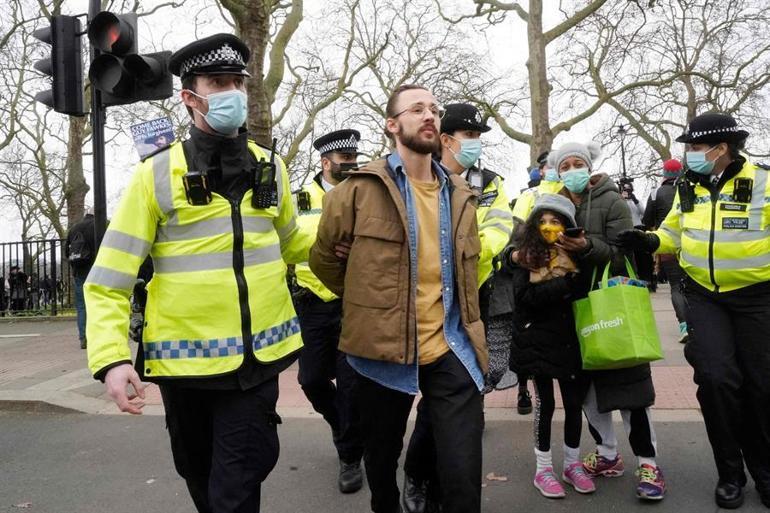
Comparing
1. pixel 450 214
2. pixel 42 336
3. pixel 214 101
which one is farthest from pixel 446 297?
pixel 42 336

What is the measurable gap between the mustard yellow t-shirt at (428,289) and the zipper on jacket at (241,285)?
70cm

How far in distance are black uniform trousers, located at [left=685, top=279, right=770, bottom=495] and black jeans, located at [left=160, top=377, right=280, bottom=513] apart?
8.01 ft

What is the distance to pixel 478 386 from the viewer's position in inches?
115

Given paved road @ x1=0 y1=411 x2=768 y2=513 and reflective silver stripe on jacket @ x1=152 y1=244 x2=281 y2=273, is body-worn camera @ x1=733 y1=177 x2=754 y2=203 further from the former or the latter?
reflective silver stripe on jacket @ x1=152 y1=244 x2=281 y2=273

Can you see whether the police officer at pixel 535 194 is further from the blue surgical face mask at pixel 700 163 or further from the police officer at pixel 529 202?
the blue surgical face mask at pixel 700 163

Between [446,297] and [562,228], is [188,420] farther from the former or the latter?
[562,228]

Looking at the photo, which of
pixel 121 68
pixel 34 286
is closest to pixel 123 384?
pixel 121 68

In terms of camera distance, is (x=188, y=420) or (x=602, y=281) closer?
(x=188, y=420)

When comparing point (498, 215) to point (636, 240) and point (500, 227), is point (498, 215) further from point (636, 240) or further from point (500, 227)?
point (636, 240)

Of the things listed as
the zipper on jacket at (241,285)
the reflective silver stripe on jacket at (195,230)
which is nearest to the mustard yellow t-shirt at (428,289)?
the zipper on jacket at (241,285)

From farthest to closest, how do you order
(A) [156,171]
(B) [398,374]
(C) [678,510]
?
(C) [678,510] < (B) [398,374] < (A) [156,171]

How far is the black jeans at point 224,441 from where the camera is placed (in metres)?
2.59

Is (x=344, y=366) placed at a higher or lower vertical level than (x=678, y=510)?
higher

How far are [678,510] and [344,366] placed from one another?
201cm
